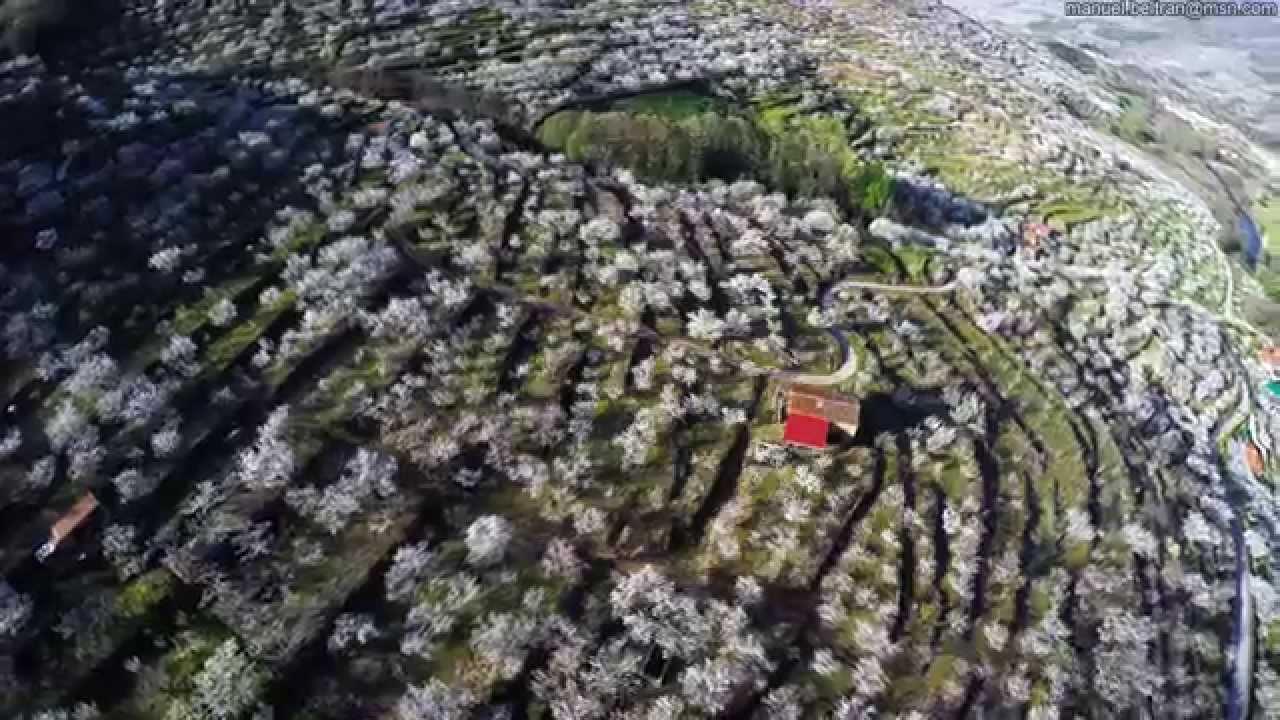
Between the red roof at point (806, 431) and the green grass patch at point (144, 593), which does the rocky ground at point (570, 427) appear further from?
the red roof at point (806, 431)

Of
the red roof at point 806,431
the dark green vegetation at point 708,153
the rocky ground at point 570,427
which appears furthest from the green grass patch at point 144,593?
the dark green vegetation at point 708,153

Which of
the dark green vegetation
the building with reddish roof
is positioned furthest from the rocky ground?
the building with reddish roof

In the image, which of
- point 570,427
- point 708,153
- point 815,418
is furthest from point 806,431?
point 708,153

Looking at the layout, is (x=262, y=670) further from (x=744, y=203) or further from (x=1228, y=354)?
(x=1228, y=354)

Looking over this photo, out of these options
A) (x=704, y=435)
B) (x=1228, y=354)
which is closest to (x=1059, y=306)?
(x=1228, y=354)

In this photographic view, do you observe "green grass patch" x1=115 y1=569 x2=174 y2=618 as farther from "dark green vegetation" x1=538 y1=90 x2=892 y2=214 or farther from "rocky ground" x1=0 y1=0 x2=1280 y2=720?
"dark green vegetation" x1=538 y1=90 x2=892 y2=214
